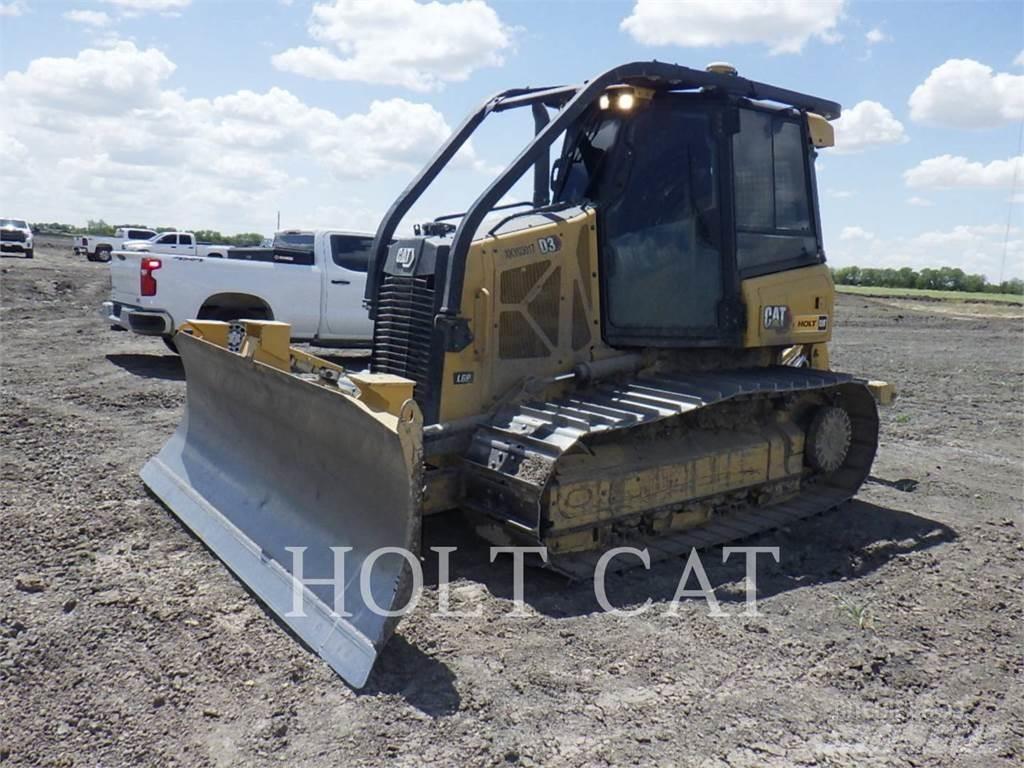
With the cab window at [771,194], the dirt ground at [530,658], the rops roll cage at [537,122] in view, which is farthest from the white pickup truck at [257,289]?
the cab window at [771,194]

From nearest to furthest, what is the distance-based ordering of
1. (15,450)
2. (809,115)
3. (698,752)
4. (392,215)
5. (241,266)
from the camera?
(698,752)
(392,215)
(809,115)
(15,450)
(241,266)

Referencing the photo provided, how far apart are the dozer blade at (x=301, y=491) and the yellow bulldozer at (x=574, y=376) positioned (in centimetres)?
2

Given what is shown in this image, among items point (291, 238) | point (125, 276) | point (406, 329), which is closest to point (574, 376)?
point (406, 329)

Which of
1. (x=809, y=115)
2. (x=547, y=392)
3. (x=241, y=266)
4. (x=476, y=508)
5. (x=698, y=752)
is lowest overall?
(x=698, y=752)

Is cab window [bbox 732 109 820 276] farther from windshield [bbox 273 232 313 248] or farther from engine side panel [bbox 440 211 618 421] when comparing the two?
windshield [bbox 273 232 313 248]

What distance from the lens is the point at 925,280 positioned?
51.2m

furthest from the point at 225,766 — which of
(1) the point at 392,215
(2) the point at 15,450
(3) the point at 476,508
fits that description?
(2) the point at 15,450

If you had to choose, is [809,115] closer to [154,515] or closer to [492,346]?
[492,346]

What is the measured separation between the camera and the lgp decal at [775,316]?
21.4 ft

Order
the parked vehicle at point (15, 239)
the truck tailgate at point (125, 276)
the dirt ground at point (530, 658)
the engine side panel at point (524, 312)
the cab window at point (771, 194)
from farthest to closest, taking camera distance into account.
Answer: the parked vehicle at point (15, 239)
the truck tailgate at point (125, 276)
the cab window at point (771, 194)
the engine side panel at point (524, 312)
the dirt ground at point (530, 658)

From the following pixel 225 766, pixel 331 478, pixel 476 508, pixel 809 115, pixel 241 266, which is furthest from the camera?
pixel 241 266

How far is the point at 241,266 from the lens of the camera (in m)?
12.3

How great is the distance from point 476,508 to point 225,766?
2264mm

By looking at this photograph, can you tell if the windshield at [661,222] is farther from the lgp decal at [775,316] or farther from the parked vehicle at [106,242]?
the parked vehicle at [106,242]
